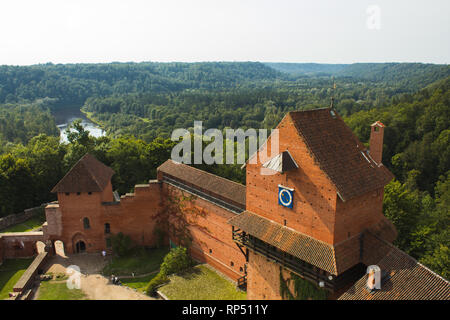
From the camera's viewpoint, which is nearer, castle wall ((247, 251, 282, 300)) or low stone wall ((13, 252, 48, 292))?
castle wall ((247, 251, 282, 300))

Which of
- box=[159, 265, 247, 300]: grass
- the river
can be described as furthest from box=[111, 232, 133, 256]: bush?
the river

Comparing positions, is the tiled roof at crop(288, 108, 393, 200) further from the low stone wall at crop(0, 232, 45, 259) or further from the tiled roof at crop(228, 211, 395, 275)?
the low stone wall at crop(0, 232, 45, 259)

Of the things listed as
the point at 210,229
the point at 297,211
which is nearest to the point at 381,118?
the point at 210,229

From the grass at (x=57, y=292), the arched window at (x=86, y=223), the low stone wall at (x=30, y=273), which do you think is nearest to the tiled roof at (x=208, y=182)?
the arched window at (x=86, y=223)

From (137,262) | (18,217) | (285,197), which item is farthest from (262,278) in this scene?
(18,217)

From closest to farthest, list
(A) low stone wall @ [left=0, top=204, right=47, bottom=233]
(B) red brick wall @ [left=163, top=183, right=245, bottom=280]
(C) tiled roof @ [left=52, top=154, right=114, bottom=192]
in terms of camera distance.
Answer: (B) red brick wall @ [left=163, top=183, right=245, bottom=280], (C) tiled roof @ [left=52, top=154, right=114, bottom=192], (A) low stone wall @ [left=0, top=204, right=47, bottom=233]

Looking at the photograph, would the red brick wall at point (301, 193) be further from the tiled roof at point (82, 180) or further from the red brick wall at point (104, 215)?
the tiled roof at point (82, 180)
